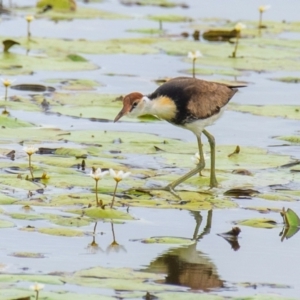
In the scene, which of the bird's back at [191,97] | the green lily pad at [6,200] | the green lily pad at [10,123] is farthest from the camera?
the green lily pad at [10,123]

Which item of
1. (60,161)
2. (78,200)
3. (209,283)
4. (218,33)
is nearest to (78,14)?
(218,33)

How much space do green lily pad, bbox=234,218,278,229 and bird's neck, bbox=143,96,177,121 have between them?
1440 millimetres

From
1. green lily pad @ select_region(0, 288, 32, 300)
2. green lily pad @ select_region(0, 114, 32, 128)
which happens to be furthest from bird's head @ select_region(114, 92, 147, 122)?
green lily pad @ select_region(0, 288, 32, 300)

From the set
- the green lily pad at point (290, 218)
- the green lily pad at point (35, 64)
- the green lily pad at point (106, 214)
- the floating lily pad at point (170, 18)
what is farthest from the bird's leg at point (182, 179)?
the floating lily pad at point (170, 18)

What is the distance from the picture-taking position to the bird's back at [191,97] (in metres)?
9.02

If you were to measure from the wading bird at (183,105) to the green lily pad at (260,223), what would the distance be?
35.8 inches

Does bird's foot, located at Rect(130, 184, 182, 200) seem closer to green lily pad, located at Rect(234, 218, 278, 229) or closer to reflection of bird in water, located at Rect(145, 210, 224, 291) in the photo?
green lily pad, located at Rect(234, 218, 278, 229)

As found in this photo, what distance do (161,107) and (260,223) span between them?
5.15 feet

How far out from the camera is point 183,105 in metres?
9.05

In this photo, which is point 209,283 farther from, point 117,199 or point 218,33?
point 218,33

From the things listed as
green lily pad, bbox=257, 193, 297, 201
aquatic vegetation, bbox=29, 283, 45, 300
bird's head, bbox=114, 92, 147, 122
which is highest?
bird's head, bbox=114, 92, 147, 122

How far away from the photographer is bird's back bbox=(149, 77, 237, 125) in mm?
9016

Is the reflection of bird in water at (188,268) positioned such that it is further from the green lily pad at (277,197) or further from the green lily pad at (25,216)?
the green lily pad at (277,197)

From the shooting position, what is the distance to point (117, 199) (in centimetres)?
822
